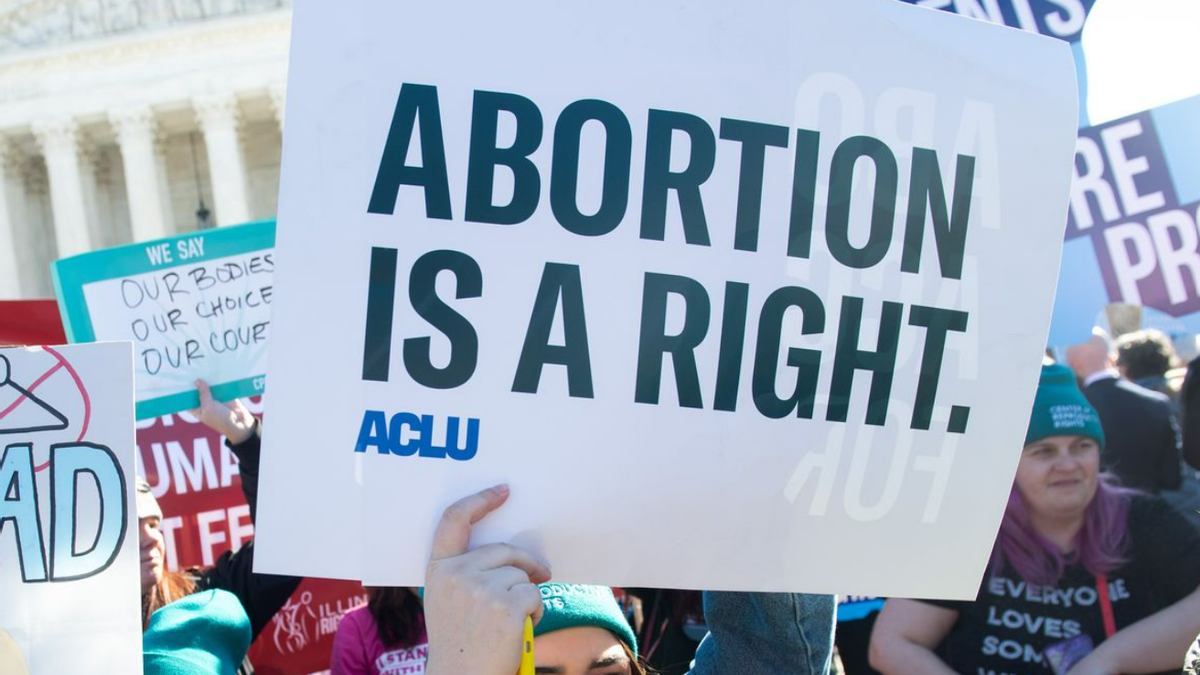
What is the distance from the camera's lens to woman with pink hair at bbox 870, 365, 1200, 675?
2.90m

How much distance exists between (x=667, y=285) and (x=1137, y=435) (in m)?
2.54

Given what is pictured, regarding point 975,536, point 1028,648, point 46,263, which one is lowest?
point 1028,648

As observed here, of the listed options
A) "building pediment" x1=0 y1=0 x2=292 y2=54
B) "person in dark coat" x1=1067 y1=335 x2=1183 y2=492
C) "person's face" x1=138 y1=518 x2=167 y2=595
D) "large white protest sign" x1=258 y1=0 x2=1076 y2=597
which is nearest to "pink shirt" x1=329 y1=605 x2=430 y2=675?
"person's face" x1=138 y1=518 x2=167 y2=595

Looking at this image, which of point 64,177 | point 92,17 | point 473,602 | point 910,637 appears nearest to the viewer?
point 473,602

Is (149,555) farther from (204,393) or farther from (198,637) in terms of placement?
(204,393)

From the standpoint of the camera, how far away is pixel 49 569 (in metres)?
1.81

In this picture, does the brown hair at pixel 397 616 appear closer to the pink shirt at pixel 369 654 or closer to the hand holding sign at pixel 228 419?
the pink shirt at pixel 369 654

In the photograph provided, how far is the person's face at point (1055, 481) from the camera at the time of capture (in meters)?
3.19

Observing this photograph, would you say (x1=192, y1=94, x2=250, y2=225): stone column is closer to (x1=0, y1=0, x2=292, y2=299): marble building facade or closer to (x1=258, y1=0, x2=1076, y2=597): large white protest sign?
(x1=0, y1=0, x2=292, y2=299): marble building facade

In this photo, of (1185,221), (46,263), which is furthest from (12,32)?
(1185,221)

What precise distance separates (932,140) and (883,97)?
3.8 inches

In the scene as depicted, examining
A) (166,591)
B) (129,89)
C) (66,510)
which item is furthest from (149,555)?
(129,89)

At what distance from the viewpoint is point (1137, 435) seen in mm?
3432

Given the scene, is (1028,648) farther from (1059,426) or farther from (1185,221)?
(1185,221)
